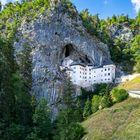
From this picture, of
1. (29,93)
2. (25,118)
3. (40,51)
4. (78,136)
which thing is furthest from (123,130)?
(40,51)

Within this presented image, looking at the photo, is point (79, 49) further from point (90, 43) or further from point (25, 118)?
point (25, 118)

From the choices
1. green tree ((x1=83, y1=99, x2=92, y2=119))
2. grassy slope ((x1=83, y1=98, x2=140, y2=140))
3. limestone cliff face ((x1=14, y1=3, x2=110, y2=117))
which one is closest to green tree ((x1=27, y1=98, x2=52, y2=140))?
grassy slope ((x1=83, y1=98, x2=140, y2=140))

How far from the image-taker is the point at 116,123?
84.8 m

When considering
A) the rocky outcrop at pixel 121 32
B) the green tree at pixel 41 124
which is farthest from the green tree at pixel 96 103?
the rocky outcrop at pixel 121 32

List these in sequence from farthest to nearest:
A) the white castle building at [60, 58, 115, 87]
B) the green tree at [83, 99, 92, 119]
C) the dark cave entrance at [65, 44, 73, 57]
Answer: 1. the dark cave entrance at [65, 44, 73, 57]
2. the white castle building at [60, 58, 115, 87]
3. the green tree at [83, 99, 92, 119]

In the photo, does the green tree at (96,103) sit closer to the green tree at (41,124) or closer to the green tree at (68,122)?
the green tree at (68,122)

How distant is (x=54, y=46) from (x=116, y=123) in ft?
132

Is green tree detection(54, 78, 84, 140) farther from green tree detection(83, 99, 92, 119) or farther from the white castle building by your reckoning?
the white castle building

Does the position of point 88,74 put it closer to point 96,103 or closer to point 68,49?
point 68,49

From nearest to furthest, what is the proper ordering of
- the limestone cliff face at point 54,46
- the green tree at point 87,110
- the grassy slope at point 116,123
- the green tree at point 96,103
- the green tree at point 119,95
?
the grassy slope at point 116,123 < the green tree at point 119,95 < the green tree at point 87,110 < the green tree at point 96,103 < the limestone cliff face at point 54,46

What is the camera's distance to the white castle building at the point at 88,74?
115338 mm

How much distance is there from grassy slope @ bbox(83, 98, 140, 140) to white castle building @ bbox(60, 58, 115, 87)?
20.7m

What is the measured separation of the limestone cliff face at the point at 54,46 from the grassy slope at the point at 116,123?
22707 mm

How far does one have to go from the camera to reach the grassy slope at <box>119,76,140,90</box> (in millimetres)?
102225
